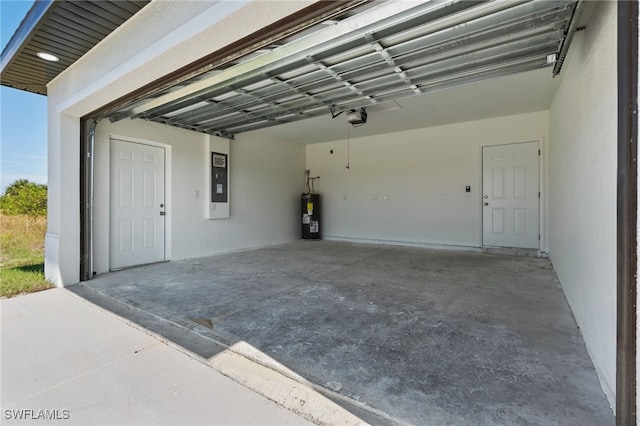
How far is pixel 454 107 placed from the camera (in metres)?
5.09

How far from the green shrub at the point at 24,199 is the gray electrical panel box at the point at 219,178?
5.71 metres

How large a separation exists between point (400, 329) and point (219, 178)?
15.3 ft

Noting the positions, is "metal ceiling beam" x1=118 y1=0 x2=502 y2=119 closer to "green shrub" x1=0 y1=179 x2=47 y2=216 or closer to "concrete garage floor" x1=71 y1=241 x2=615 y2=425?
"concrete garage floor" x1=71 y1=241 x2=615 y2=425

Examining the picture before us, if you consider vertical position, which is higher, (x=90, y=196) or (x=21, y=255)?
(x=90, y=196)

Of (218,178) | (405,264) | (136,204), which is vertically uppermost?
(218,178)

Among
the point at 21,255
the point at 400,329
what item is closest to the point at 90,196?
the point at 21,255

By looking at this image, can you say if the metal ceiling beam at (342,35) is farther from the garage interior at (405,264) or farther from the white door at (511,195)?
the white door at (511,195)

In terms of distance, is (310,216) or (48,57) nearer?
(48,57)

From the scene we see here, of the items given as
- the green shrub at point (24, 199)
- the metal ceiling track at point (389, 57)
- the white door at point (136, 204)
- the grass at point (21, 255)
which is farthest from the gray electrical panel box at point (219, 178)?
the green shrub at point (24, 199)

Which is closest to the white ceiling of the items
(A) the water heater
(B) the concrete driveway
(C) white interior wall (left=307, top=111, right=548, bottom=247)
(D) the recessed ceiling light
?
(C) white interior wall (left=307, top=111, right=548, bottom=247)

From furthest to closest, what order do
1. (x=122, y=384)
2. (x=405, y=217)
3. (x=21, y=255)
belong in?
1. (x=405, y=217)
2. (x=21, y=255)
3. (x=122, y=384)

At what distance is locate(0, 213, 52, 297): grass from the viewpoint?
3.58 meters

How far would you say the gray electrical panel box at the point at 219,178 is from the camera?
5738 millimetres

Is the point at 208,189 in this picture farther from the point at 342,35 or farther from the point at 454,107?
the point at 454,107
